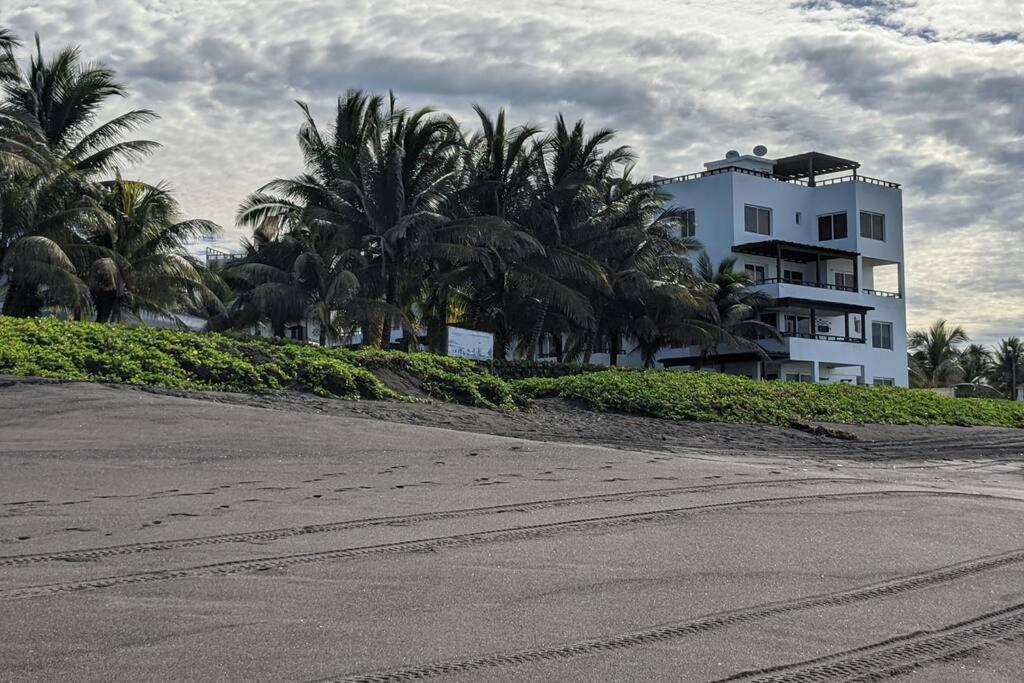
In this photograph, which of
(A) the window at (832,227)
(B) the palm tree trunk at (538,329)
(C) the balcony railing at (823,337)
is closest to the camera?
(B) the palm tree trunk at (538,329)

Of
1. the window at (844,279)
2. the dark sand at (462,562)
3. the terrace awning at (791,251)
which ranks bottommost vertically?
the dark sand at (462,562)

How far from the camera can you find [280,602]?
20.1ft

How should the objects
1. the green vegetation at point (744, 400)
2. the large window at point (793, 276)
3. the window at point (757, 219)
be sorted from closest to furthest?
1. the green vegetation at point (744, 400)
2. the window at point (757, 219)
3. the large window at point (793, 276)

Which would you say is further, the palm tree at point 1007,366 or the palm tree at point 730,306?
the palm tree at point 1007,366

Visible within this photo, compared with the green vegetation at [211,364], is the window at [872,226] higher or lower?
higher

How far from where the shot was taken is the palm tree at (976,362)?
7925 centimetres

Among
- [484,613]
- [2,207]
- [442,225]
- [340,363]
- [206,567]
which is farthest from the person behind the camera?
[442,225]

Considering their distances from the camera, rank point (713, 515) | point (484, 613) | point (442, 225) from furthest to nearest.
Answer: point (442, 225)
point (713, 515)
point (484, 613)

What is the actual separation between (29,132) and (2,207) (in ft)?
5.60

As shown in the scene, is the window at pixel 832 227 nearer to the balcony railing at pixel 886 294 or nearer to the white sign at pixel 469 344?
the balcony railing at pixel 886 294

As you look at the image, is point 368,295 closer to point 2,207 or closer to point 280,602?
point 2,207

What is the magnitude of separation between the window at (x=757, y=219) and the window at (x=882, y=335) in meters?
6.61

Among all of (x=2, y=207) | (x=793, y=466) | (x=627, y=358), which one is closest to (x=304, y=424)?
(x=793, y=466)

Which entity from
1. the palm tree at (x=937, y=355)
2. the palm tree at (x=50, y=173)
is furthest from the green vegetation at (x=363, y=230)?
the palm tree at (x=937, y=355)
